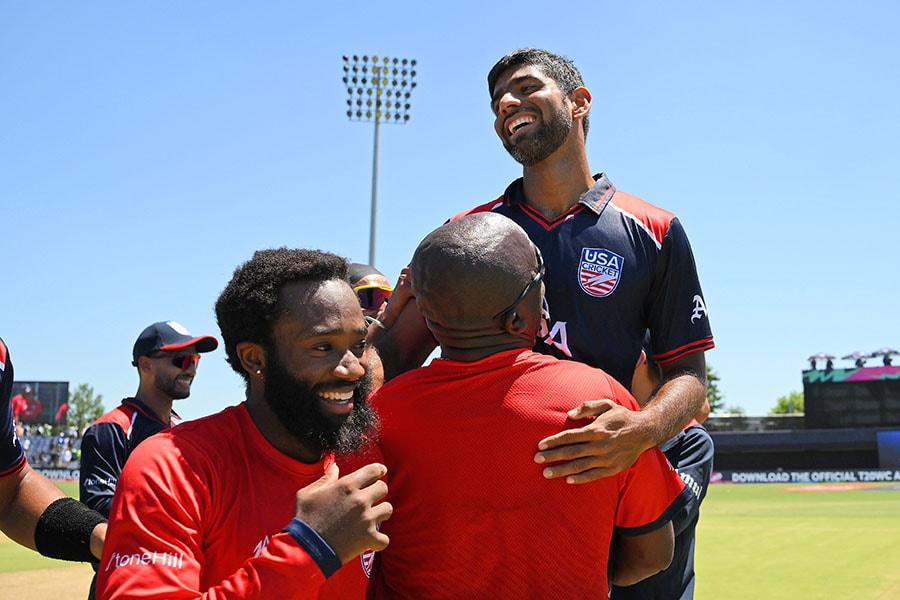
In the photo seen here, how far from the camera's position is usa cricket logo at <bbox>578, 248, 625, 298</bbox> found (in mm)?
3807

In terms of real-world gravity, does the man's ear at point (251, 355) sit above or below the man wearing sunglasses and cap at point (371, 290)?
below

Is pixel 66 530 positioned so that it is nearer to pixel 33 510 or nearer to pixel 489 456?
pixel 33 510

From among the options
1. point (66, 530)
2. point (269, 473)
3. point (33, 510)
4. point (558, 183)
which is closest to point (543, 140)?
point (558, 183)

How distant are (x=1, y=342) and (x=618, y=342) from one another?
2.81 m

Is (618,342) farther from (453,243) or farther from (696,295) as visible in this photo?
(453,243)

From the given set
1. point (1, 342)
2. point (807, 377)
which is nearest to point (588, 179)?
point (1, 342)

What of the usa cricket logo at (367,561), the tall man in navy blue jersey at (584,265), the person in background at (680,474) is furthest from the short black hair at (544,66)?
the usa cricket logo at (367,561)

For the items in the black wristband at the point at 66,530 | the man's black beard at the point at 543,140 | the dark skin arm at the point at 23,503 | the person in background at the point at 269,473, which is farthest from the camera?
the dark skin arm at the point at 23,503

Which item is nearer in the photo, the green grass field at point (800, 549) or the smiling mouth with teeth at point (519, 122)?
the smiling mouth with teeth at point (519, 122)

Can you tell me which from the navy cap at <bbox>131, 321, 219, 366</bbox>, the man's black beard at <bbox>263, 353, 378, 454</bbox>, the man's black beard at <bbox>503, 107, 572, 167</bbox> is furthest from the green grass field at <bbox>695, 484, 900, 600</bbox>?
the man's black beard at <bbox>263, 353, 378, 454</bbox>

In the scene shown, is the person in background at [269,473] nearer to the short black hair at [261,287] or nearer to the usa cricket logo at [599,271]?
the short black hair at [261,287]

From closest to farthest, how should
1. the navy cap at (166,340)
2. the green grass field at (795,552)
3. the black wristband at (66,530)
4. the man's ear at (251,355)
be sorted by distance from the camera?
the man's ear at (251,355), the black wristband at (66,530), the navy cap at (166,340), the green grass field at (795,552)

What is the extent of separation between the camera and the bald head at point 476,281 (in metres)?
2.72

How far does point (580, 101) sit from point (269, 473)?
2363 millimetres
